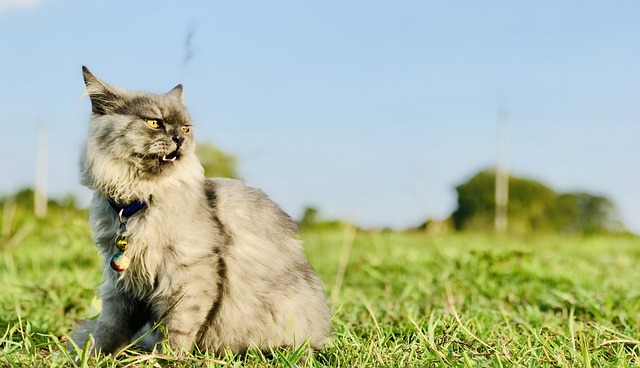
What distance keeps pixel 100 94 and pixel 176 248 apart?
35.9 inches

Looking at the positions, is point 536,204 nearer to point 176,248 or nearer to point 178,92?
point 178,92

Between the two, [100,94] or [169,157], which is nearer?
[169,157]

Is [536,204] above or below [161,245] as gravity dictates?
below

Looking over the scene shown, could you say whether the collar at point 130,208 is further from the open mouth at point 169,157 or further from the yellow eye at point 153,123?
the yellow eye at point 153,123

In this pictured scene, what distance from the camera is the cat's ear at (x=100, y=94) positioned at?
3.24 meters

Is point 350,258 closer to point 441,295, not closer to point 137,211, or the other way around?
point 441,295

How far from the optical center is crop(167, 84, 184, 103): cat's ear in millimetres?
3492

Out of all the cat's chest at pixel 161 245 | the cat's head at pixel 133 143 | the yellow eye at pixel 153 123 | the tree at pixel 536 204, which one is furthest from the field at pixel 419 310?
the tree at pixel 536 204

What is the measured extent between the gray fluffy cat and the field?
157 millimetres

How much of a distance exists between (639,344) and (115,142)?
2.82 meters

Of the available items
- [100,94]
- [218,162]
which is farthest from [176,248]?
[218,162]

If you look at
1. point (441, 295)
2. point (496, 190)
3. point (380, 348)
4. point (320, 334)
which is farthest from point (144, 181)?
point (496, 190)

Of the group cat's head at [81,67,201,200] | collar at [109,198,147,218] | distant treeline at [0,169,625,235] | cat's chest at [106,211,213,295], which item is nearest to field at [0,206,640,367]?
cat's chest at [106,211,213,295]

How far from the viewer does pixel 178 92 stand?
11.6 ft
